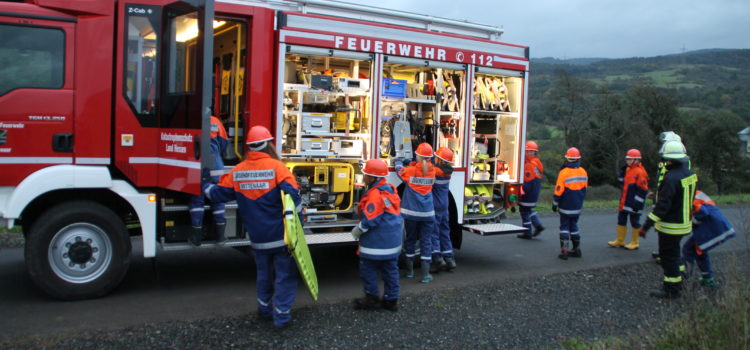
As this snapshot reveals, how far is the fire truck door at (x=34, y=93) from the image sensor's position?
5.91 meters

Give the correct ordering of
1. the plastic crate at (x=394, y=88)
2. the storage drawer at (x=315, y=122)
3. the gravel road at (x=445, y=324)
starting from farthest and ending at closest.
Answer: the plastic crate at (x=394, y=88), the storage drawer at (x=315, y=122), the gravel road at (x=445, y=324)

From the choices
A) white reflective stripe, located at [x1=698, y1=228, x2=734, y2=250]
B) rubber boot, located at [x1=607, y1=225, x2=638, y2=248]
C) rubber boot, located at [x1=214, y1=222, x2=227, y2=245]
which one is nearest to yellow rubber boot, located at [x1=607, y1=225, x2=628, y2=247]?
rubber boot, located at [x1=607, y1=225, x2=638, y2=248]

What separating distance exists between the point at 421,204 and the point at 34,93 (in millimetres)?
4310

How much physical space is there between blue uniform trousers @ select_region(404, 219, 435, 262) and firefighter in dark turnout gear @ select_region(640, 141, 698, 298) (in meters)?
2.56

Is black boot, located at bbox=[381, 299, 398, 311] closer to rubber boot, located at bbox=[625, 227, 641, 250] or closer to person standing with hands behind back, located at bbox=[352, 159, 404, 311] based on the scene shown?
person standing with hands behind back, located at bbox=[352, 159, 404, 311]

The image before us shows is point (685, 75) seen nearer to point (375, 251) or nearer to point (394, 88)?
point (394, 88)

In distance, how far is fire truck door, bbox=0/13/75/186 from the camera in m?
5.91

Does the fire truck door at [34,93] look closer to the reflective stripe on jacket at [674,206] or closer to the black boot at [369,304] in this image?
the black boot at [369,304]

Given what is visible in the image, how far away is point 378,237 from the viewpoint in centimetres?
626

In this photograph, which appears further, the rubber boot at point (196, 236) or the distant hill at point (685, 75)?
the distant hill at point (685, 75)

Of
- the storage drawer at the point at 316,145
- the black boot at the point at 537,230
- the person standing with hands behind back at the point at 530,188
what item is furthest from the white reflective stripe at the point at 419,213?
the black boot at the point at 537,230

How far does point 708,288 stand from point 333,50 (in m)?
5.17

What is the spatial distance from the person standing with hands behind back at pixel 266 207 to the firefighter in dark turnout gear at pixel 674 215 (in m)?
4.26

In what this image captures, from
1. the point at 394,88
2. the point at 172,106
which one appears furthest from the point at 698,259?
the point at 172,106
